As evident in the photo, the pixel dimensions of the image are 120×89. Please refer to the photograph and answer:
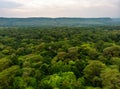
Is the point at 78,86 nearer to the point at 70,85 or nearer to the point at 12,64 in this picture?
the point at 70,85

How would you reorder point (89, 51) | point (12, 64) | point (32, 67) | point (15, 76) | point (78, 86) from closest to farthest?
1. point (78, 86)
2. point (15, 76)
3. point (32, 67)
4. point (12, 64)
5. point (89, 51)

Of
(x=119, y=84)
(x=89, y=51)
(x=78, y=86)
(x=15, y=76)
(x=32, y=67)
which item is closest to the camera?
(x=119, y=84)

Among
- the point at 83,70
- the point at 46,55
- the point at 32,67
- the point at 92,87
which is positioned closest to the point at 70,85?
the point at 92,87

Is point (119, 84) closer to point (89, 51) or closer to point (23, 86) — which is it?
point (23, 86)

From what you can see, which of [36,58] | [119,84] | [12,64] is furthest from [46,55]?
[119,84]

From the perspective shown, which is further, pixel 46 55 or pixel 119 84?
pixel 46 55

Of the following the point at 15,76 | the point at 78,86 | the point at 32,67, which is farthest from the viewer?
the point at 32,67

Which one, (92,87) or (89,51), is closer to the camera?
(92,87)

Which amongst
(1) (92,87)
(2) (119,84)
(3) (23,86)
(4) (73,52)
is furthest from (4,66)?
(2) (119,84)
